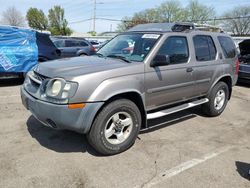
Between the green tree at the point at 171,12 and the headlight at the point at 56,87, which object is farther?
the green tree at the point at 171,12

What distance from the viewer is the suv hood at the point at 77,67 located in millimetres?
3574

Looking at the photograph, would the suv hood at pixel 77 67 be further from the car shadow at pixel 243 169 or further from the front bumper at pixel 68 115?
the car shadow at pixel 243 169

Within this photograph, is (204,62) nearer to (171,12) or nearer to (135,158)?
(135,158)

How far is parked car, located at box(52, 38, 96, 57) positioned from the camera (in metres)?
15.3

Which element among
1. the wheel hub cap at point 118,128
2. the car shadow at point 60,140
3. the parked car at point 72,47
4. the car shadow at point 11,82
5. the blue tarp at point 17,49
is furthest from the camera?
the parked car at point 72,47

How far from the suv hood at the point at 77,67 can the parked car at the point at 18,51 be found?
4.63m

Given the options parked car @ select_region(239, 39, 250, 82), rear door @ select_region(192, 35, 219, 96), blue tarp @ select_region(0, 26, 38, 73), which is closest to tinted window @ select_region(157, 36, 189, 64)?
rear door @ select_region(192, 35, 219, 96)

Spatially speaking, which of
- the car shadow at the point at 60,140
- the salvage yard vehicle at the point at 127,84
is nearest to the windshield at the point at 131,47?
the salvage yard vehicle at the point at 127,84

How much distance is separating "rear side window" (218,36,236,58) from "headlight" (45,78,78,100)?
392cm

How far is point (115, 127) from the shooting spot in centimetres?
391

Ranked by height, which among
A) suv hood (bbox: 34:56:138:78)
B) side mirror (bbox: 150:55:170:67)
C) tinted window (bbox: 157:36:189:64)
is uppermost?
tinted window (bbox: 157:36:189:64)

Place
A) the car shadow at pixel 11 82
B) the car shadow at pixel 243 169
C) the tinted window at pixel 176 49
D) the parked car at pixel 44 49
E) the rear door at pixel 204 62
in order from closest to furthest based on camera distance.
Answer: the car shadow at pixel 243 169
the tinted window at pixel 176 49
the rear door at pixel 204 62
the car shadow at pixel 11 82
the parked car at pixel 44 49

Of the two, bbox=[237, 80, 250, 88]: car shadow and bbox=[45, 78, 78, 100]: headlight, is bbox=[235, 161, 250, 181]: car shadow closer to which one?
bbox=[45, 78, 78, 100]: headlight

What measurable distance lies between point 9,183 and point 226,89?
4.96m
